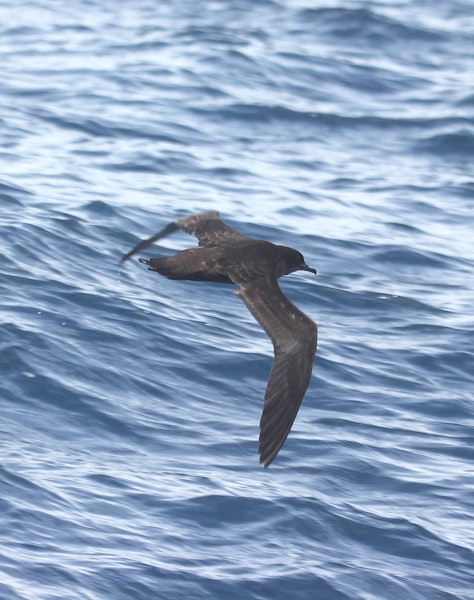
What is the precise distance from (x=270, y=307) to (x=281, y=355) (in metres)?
0.31

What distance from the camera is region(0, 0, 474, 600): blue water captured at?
6.89 metres

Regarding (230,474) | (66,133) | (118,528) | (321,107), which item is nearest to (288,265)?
(230,474)

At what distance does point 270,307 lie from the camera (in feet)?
23.0

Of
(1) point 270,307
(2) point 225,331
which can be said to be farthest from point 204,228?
(2) point 225,331

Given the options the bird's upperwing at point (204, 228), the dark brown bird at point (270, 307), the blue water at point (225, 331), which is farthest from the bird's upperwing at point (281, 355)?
the bird's upperwing at point (204, 228)

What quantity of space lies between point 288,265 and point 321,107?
8.96m

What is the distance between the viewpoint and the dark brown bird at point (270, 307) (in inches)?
261

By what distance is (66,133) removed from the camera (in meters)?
13.7

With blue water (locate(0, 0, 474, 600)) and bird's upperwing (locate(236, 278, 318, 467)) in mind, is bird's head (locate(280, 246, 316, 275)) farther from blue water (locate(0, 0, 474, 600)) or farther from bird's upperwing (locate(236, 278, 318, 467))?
blue water (locate(0, 0, 474, 600))

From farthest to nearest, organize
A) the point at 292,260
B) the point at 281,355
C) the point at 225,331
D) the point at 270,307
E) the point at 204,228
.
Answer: the point at 225,331
the point at 204,228
the point at 292,260
the point at 270,307
the point at 281,355

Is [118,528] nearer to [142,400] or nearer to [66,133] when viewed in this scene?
[142,400]

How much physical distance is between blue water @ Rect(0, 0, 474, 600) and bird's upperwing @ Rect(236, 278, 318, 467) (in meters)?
0.82

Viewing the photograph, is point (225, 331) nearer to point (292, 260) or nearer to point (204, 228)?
point (204, 228)

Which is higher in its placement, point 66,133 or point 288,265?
point 288,265
